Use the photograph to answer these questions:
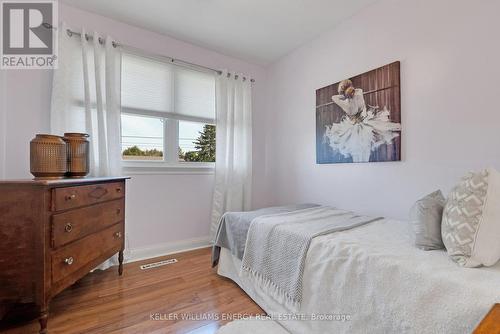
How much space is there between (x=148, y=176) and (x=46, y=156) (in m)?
1.02

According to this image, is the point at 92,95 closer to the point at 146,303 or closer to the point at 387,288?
the point at 146,303

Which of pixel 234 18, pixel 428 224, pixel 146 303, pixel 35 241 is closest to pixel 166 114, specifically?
pixel 234 18

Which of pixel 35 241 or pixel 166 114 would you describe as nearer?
pixel 35 241

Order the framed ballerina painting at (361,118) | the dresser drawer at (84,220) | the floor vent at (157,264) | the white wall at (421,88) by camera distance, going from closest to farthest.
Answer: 1. the dresser drawer at (84,220)
2. the white wall at (421,88)
3. the framed ballerina painting at (361,118)
4. the floor vent at (157,264)

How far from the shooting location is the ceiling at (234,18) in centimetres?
204

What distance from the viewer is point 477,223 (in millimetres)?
947

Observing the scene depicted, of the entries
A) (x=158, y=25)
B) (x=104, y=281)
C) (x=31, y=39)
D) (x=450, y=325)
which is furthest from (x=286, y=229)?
(x=31, y=39)

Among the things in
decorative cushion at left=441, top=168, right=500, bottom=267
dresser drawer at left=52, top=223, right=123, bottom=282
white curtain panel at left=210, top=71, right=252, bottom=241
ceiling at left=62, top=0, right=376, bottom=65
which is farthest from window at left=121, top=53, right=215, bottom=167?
decorative cushion at left=441, top=168, right=500, bottom=267

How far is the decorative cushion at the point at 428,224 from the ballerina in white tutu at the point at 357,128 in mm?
809

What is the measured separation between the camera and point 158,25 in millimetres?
2350

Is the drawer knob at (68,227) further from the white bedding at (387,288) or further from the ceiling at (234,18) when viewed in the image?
the ceiling at (234,18)

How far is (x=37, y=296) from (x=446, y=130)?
2697 millimetres

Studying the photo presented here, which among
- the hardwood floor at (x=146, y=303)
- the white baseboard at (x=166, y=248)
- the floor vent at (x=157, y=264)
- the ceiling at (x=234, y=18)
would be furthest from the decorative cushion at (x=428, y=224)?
the white baseboard at (x=166, y=248)

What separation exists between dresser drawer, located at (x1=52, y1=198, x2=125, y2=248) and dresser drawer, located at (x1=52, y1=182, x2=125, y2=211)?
4 centimetres
